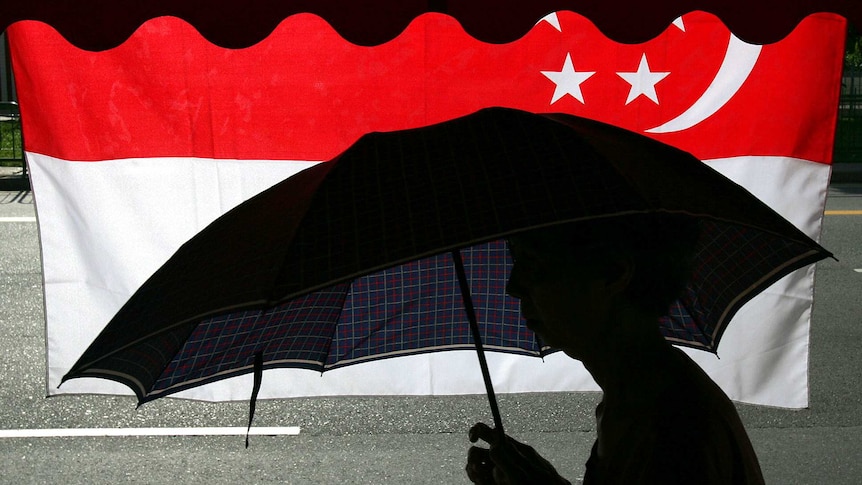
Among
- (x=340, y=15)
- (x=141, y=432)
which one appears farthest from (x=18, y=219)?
(x=340, y=15)

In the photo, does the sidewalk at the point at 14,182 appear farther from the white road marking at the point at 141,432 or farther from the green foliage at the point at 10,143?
the white road marking at the point at 141,432

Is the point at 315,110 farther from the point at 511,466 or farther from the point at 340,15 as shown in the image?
the point at 511,466

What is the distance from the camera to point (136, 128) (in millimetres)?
4086

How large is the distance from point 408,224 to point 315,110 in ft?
9.32

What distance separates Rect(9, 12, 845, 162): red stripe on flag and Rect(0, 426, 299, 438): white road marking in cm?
188

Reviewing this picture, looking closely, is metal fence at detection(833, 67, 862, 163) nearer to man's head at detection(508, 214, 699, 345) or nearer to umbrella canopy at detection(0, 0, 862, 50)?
umbrella canopy at detection(0, 0, 862, 50)

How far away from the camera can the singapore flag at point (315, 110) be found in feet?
13.3

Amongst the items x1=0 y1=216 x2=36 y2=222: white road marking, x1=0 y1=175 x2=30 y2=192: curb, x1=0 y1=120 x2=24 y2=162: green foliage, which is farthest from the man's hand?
x1=0 y1=120 x2=24 y2=162: green foliage

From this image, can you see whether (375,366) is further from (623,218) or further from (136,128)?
(623,218)

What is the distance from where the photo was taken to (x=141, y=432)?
540 cm

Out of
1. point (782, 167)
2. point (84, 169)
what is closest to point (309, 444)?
point (84, 169)

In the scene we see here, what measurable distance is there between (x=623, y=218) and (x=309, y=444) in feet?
13.0

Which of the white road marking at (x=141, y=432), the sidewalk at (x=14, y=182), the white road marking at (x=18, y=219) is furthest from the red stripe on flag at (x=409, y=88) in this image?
the sidewalk at (x=14, y=182)

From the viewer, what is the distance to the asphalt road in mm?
4875
